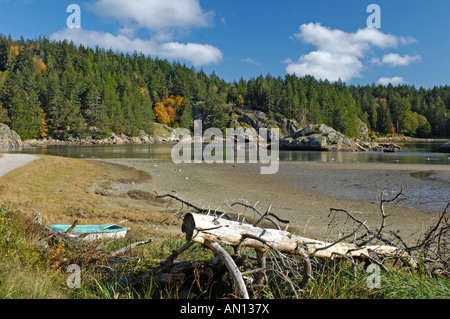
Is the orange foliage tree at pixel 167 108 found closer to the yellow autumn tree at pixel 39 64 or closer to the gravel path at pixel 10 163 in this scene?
the yellow autumn tree at pixel 39 64

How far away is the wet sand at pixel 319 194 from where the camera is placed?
39.8ft

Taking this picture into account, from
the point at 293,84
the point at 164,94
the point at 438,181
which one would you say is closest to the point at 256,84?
the point at 293,84

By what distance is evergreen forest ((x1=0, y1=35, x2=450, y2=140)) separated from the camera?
96.1 meters

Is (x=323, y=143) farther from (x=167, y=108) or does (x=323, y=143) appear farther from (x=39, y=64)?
(x=39, y=64)

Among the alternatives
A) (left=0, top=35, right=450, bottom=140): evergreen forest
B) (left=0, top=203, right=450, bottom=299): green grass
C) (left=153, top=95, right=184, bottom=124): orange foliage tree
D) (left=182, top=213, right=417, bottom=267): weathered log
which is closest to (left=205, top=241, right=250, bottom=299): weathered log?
(left=182, top=213, right=417, bottom=267): weathered log

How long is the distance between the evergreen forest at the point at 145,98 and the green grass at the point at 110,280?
304ft

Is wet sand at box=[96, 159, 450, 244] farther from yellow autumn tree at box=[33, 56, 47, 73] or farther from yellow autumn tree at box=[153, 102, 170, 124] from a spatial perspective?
yellow autumn tree at box=[33, 56, 47, 73]

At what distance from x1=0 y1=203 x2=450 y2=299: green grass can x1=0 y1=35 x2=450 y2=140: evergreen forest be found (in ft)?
304

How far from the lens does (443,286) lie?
13.1 ft

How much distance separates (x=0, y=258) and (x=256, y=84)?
158m

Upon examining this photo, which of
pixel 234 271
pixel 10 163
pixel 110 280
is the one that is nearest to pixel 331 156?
pixel 10 163

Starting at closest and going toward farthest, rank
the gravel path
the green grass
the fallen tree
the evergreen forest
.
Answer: the fallen tree, the green grass, the gravel path, the evergreen forest

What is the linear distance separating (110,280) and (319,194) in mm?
15769

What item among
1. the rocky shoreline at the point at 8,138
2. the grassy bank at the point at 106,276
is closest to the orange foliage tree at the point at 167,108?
the rocky shoreline at the point at 8,138
